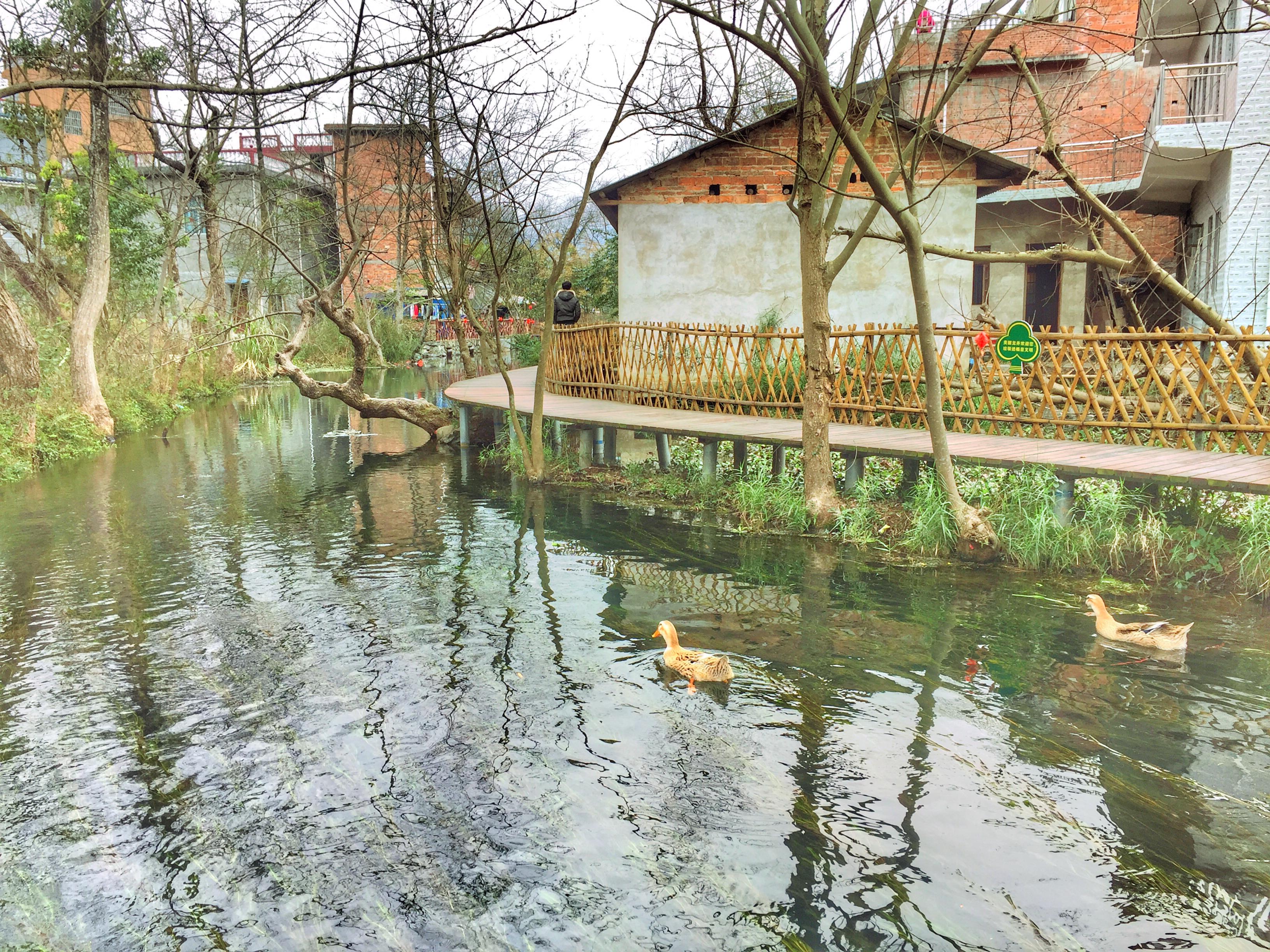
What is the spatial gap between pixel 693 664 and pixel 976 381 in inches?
282

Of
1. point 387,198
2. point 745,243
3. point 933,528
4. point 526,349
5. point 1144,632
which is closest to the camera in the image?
point 1144,632

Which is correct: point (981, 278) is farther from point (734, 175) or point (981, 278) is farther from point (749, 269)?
point (734, 175)

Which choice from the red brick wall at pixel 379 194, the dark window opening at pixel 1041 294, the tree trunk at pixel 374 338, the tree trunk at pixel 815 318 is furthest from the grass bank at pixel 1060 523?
the tree trunk at pixel 374 338

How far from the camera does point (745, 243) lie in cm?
1623

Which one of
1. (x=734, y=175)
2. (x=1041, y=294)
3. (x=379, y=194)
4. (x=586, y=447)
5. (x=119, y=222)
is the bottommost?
(x=586, y=447)

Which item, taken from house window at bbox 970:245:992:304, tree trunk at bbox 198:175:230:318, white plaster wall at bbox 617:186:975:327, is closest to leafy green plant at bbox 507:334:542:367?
tree trunk at bbox 198:175:230:318

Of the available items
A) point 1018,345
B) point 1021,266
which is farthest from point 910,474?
point 1021,266

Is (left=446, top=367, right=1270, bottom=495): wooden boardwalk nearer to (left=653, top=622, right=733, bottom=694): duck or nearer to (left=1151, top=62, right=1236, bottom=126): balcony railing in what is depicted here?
(left=653, top=622, right=733, bottom=694): duck

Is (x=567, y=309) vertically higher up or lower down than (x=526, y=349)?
higher up

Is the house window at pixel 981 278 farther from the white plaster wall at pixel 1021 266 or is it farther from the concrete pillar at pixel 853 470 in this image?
the concrete pillar at pixel 853 470

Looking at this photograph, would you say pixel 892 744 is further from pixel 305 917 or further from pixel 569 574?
pixel 569 574

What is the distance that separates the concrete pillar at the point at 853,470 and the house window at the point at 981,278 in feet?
47.2

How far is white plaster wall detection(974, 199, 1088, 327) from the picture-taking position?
22.5 metres

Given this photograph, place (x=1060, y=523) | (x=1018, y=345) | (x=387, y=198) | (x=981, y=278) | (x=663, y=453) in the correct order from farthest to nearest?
(x=387, y=198)
(x=981, y=278)
(x=663, y=453)
(x=1060, y=523)
(x=1018, y=345)
